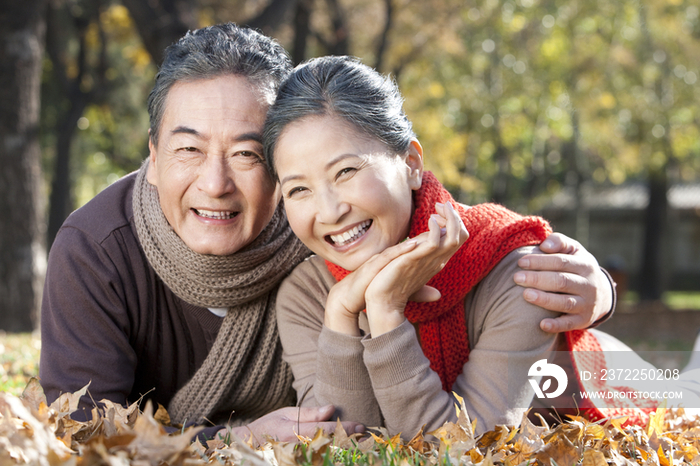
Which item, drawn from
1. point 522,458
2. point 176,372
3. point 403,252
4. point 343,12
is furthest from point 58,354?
point 343,12

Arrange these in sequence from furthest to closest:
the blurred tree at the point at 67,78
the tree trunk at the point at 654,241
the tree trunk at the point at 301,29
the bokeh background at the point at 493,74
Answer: the tree trunk at the point at 654,241 < the blurred tree at the point at 67,78 < the bokeh background at the point at 493,74 < the tree trunk at the point at 301,29

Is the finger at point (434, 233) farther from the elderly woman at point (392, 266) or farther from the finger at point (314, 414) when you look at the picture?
the finger at point (314, 414)

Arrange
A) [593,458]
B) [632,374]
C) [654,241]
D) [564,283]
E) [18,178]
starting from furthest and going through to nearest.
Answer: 1. [654,241]
2. [18,178]
3. [632,374]
4. [564,283]
5. [593,458]

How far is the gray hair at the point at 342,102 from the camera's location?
8.20ft

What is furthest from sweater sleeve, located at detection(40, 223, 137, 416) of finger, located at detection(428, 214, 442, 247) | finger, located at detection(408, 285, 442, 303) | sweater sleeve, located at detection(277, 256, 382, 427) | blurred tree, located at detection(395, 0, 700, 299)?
blurred tree, located at detection(395, 0, 700, 299)

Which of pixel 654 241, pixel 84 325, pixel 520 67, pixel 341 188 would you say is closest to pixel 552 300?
pixel 341 188

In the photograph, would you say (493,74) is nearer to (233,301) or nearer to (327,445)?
(233,301)

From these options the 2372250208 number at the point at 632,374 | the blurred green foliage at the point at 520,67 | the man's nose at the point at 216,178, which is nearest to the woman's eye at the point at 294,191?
the man's nose at the point at 216,178

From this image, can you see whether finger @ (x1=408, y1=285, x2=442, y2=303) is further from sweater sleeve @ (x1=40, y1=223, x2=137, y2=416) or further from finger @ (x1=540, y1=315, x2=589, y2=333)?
sweater sleeve @ (x1=40, y1=223, x2=137, y2=416)

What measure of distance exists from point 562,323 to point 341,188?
1012 mm

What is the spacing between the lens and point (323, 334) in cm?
262

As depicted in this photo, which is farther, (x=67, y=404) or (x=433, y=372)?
(x=433, y=372)

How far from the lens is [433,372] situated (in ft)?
8.19

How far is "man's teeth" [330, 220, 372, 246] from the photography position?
2.51 metres
